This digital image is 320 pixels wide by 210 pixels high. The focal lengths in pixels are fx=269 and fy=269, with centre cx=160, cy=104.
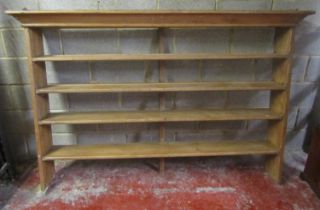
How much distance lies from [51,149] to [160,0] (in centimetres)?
→ 130

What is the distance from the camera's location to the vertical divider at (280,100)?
1708 mm

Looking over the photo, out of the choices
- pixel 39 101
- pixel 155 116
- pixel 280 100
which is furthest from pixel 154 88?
pixel 280 100

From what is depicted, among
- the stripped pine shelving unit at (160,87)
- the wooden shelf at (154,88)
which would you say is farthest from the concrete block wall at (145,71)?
the wooden shelf at (154,88)

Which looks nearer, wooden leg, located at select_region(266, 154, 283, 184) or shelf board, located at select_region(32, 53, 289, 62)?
shelf board, located at select_region(32, 53, 289, 62)

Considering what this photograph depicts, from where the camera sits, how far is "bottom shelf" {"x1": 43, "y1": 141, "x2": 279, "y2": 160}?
6.01ft

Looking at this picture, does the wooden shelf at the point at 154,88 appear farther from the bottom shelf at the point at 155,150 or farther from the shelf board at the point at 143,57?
the bottom shelf at the point at 155,150

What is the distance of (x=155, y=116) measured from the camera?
5.95 ft

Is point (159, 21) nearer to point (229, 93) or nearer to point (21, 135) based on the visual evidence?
point (229, 93)

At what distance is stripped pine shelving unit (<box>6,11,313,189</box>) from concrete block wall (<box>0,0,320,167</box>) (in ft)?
0.51

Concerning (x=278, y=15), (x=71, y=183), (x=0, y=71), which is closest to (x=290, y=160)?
(x=278, y=15)

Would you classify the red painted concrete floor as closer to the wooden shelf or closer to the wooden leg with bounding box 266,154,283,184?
the wooden leg with bounding box 266,154,283,184

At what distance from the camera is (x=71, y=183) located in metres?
1.90

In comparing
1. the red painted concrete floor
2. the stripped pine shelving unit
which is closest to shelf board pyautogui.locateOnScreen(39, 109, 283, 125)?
the stripped pine shelving unit

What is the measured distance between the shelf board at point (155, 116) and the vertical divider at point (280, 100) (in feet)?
0.22
